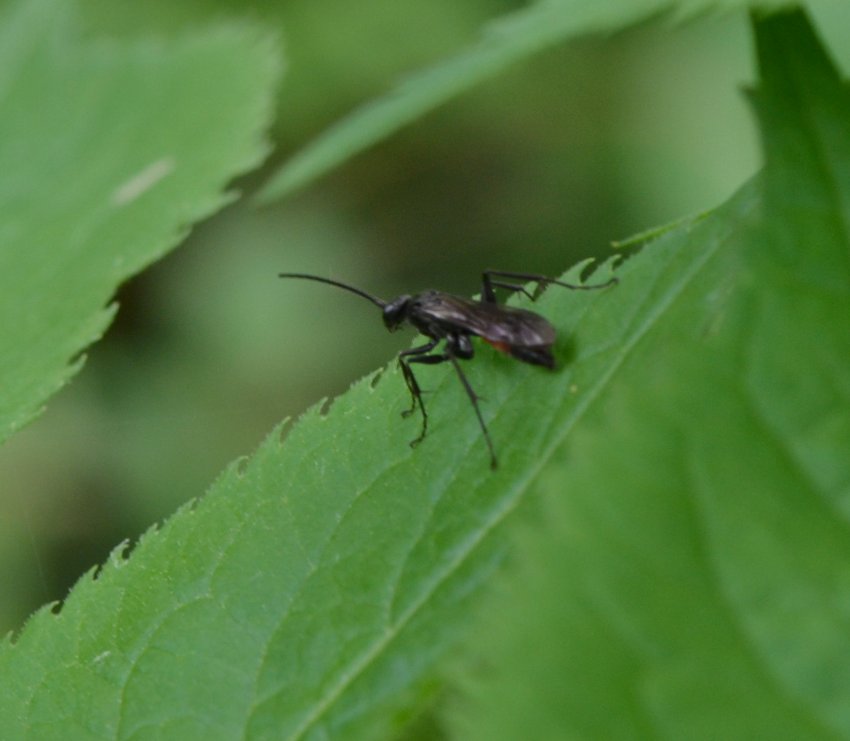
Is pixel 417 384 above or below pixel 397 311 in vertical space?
above

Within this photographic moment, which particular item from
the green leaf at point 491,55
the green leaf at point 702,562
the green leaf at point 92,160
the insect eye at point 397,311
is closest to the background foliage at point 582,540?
the green leaf at point 702,562

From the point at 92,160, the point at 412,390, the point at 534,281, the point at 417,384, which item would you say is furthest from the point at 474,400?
the point at 92,160

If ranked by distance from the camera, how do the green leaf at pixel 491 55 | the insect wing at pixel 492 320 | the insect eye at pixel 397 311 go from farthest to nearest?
the insect eye at pixel 397 311 < the green leaf at pixel 491 55 < the insect wing at pixel 492 320

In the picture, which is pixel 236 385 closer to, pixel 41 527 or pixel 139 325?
pixel 139 325

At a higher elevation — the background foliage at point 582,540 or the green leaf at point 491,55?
the background foliage at point 582,540

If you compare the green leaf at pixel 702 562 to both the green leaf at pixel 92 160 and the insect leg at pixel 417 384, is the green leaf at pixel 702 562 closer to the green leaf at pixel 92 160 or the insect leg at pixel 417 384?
the insect leg at pixel 417 384

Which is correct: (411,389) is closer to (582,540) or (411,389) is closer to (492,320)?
(492,320)
